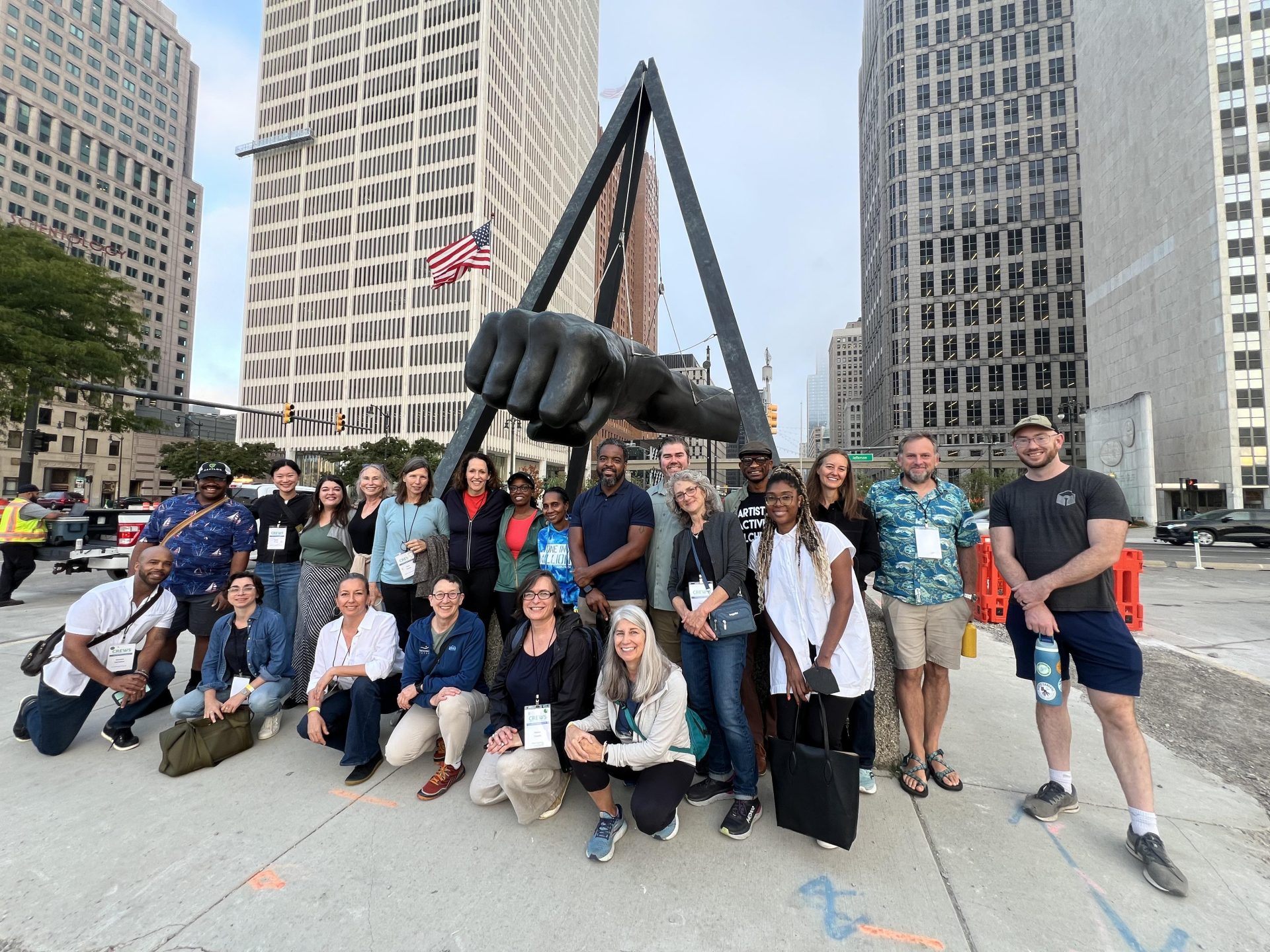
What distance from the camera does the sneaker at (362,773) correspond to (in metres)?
3.22

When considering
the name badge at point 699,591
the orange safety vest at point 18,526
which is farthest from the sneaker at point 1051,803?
the orange safety vest at point 18,526

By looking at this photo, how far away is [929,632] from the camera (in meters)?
3.27

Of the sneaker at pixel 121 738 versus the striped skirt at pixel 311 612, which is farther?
the striped skirt at pixel 311 612

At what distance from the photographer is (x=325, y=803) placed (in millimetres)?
2992

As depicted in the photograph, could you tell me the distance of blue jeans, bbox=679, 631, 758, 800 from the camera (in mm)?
2893

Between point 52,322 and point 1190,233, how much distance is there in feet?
188

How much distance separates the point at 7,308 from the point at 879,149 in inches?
3344

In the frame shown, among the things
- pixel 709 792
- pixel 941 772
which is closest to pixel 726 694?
pixel 709 792

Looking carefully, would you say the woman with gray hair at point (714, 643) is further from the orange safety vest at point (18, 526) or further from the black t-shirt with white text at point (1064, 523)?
the orange safety vest at point (18, 526)

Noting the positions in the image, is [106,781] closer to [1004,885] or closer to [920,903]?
Result: [920,903]

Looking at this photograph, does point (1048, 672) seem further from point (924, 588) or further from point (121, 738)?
point (121, 738)

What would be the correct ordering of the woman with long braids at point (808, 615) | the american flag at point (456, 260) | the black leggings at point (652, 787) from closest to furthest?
the black leggings at point (652, 787) < the woman with long braids at point (808, 615) < the american flag at point (456, 260)

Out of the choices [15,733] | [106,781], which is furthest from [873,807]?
[15,733]

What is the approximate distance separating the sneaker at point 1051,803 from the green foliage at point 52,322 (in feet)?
77.8
